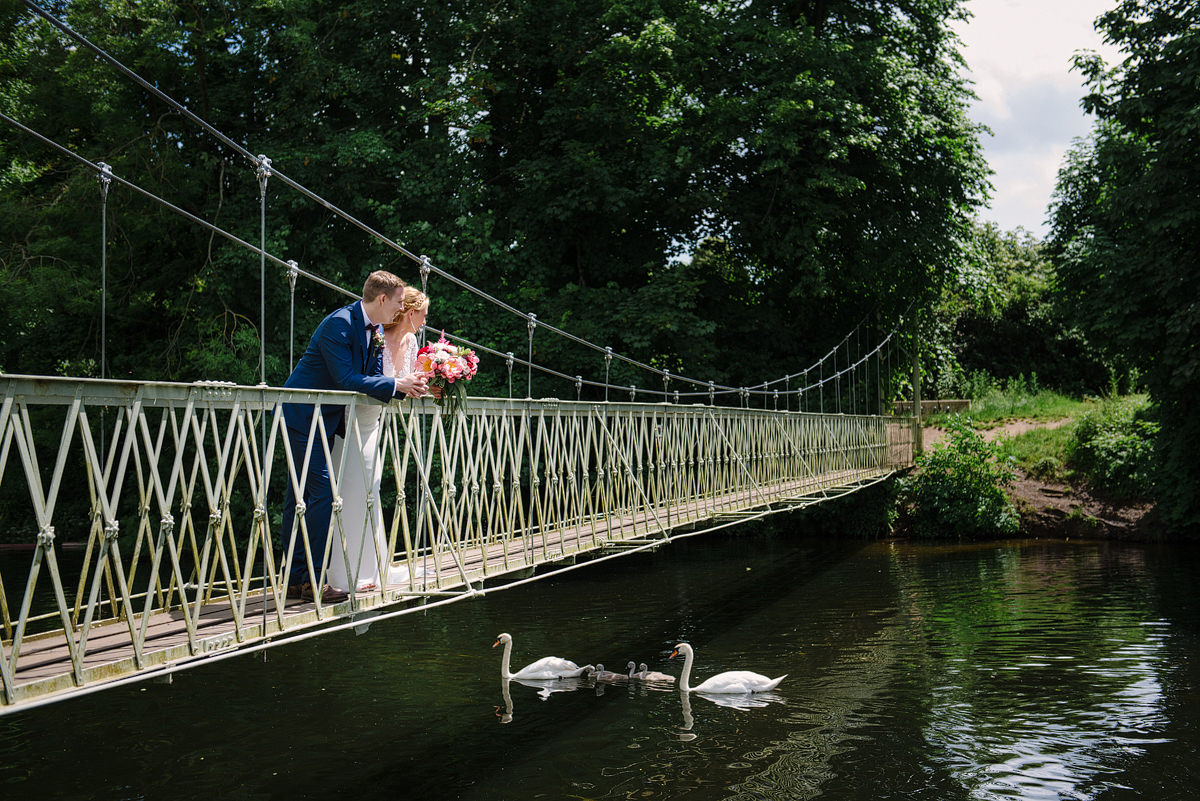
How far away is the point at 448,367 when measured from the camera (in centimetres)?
486

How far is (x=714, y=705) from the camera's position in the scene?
7.09 metres

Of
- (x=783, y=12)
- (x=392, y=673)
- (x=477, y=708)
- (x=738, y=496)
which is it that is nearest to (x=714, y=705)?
(x=477, y=708)

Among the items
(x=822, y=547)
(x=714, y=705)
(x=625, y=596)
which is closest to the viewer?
(x=714, y=705)

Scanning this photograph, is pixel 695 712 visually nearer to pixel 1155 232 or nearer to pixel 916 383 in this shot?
pixel 1155 232

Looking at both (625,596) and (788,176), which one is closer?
(625,596)

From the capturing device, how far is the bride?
466cm

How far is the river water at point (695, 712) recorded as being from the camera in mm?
5512

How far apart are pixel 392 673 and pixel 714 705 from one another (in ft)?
8.84

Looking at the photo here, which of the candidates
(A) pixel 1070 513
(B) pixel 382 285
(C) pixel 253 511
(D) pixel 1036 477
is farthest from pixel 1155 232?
(C) pixel 253 511

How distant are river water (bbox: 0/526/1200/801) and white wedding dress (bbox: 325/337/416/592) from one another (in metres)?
1.37

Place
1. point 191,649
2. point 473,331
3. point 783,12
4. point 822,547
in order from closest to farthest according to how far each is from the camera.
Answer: point 191,649
point 473,331
point 822,547
point 783,12

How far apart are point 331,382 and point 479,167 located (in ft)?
39.1

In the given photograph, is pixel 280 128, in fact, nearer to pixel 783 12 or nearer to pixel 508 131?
pixel 508 131

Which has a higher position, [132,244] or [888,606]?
[132,244]
